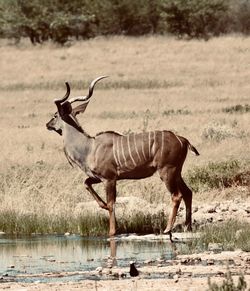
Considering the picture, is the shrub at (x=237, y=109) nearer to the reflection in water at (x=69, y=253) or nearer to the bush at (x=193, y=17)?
the reflection in water at (x=69, y=253)

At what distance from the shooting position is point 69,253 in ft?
47.9

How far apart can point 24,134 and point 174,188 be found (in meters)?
11.8

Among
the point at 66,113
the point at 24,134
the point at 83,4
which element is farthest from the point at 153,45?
the point at 66,113

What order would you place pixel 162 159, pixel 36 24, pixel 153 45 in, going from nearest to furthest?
pixel 162 159 < pixel 153 45 < pixel 36 24

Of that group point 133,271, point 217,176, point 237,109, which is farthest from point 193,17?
point 133,271

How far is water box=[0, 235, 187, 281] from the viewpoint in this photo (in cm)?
1322

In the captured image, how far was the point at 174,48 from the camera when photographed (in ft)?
193

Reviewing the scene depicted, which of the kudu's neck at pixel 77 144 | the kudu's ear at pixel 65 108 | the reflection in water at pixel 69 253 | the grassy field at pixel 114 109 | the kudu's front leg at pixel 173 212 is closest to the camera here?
the reflection in water at pixel 69 253

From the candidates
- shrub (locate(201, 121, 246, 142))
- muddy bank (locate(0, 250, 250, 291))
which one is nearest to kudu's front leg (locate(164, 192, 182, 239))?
muddy bank (locate(0, 250, 250, 291))

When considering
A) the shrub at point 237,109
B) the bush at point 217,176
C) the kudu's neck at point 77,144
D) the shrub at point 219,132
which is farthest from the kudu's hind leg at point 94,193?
the shrub at point 237,109

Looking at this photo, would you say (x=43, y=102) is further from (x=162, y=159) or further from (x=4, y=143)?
(x=162, y=159)

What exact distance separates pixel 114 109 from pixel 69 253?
19.7 meters

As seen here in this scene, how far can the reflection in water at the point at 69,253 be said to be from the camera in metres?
13.4

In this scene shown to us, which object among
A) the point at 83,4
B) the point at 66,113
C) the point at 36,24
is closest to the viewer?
the point at 66,113
